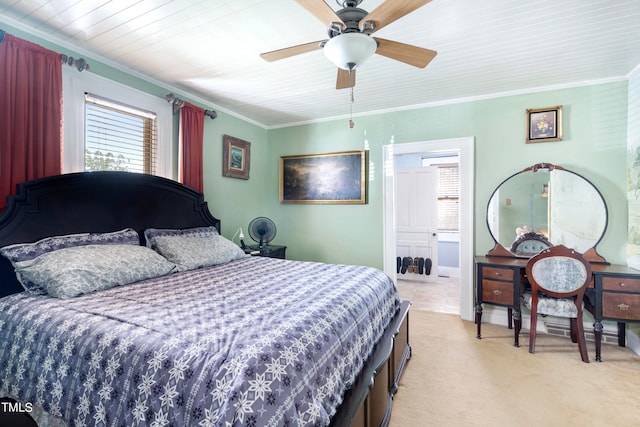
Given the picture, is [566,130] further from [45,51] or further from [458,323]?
[45,51]

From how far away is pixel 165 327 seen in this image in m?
1.24

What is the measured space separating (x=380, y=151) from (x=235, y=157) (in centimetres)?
191

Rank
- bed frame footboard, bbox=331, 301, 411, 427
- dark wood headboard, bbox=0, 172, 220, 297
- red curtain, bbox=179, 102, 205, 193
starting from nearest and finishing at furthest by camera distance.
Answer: bed frame footboard, bbox=331, 301, 411, 427 → dark wood headboard, bbox=0, 172, 220, 297 → red curtain, bbox=179, 102, 205, 193

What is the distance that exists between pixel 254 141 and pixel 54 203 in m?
2.60

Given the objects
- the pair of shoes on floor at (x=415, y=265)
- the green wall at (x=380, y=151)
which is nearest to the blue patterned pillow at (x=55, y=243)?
the green wall at (x=380, y=151)

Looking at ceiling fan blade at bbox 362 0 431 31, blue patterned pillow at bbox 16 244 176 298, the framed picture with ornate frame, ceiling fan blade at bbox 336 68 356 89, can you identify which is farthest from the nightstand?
ceiling fan blade at bbox 362 0 431 31

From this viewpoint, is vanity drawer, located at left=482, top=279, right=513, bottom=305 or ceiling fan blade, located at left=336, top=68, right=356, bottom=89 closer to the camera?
ceiling fan blade, located at left=336, top=68, right=356, bottom=89

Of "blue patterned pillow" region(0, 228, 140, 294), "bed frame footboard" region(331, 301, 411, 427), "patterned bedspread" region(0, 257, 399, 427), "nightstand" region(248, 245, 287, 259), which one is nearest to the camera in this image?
"patterned bedspread" region(0, 257, 399, 427)

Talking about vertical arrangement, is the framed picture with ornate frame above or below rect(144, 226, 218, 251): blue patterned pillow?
above

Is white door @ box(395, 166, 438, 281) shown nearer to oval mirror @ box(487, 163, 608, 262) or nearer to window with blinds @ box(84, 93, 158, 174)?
oval mirror @ box(487, 163, 608, 262)

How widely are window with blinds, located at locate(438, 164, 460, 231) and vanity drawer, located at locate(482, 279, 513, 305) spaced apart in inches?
105

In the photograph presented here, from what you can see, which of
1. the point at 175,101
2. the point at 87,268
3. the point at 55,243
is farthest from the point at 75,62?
the point at 87,268

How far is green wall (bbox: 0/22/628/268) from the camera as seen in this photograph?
115 inches

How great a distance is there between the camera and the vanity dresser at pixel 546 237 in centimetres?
254
